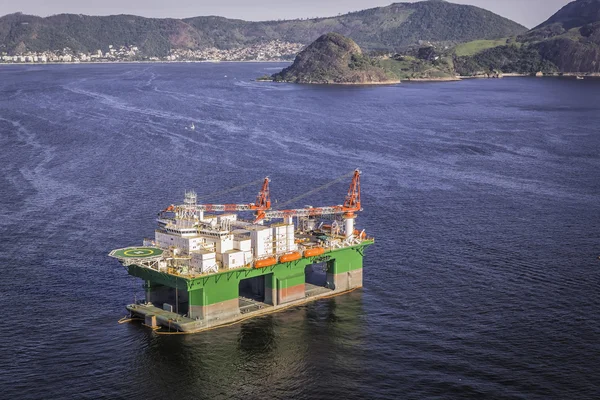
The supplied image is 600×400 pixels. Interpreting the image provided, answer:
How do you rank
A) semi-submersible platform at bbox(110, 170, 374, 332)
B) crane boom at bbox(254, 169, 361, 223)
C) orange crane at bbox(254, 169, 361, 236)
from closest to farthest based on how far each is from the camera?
semi-submersible platform at bbox(110, 170, 374, 332) < orange crane at bbox(254, 169, 361, 236) < crane boom at bbox(254, 169, 361, 223)

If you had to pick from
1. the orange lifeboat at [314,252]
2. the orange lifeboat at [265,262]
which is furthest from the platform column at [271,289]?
the orange lifeboat at [314,252]

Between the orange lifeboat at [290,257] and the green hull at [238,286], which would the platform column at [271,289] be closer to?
the green hull at [238,286]

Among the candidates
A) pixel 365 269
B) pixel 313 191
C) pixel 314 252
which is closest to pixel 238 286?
pixel 314 252

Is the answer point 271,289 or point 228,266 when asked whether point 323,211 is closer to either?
point 271,289

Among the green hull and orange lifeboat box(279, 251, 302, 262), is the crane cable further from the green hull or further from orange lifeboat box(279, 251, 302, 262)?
orange lifeboat box(279, 251, 302, 262)

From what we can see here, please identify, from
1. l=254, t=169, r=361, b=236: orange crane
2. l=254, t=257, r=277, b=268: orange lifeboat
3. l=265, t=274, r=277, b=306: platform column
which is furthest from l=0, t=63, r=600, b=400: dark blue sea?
l=254, t=169, r=361, b=236: orange crane

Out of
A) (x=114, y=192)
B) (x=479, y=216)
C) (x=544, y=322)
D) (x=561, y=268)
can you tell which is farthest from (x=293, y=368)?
(x=114, y=192)

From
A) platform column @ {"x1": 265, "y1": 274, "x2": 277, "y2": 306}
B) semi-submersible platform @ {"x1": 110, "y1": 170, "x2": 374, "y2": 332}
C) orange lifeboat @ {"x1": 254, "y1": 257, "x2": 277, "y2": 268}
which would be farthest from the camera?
platform column @ {"x1": 265, "y1": 274, "x2": 277, "y2": 306}
